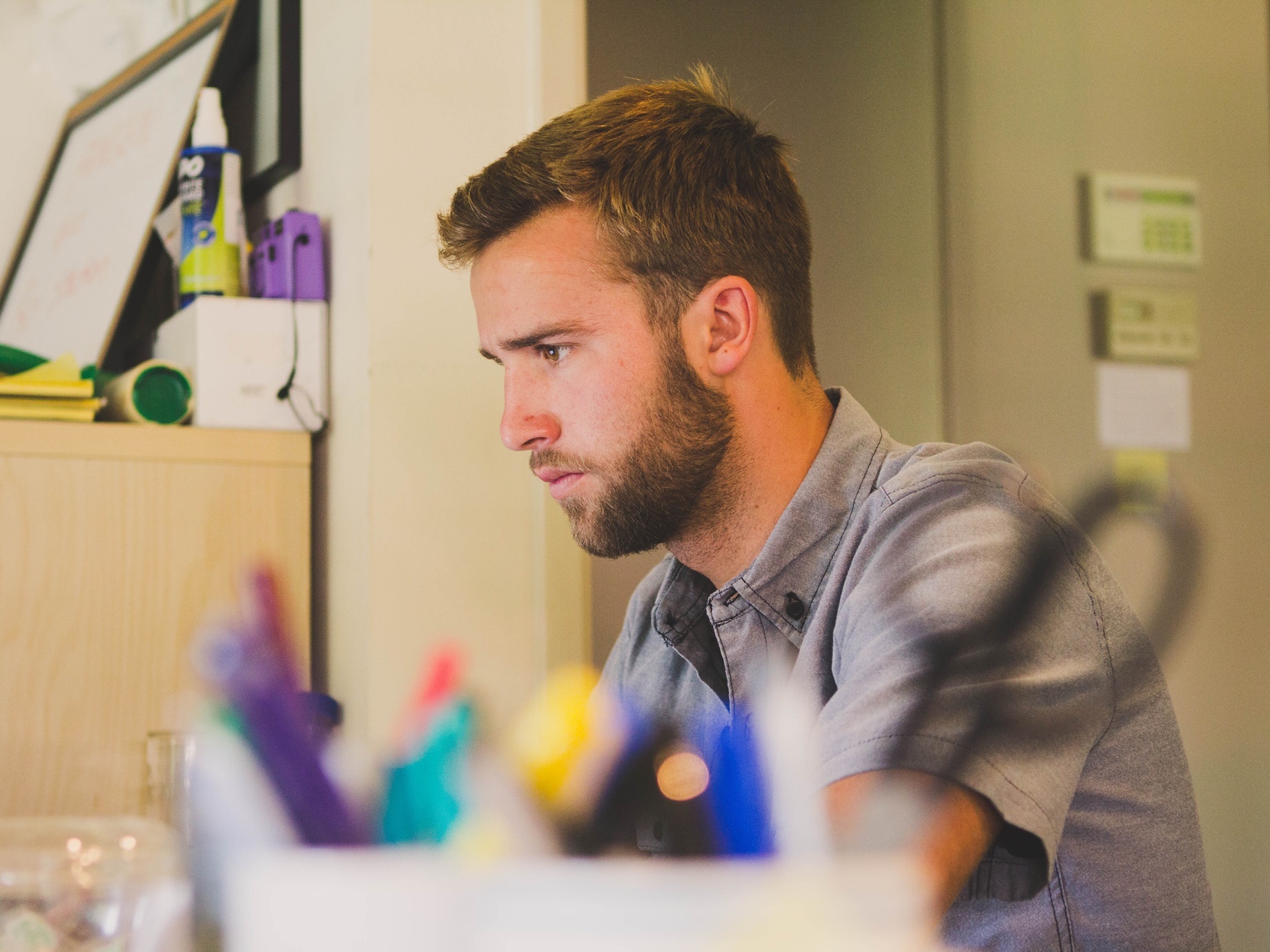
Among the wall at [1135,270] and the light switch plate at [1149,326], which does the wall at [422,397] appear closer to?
the wall at [1135,270]

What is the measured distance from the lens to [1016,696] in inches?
9.3

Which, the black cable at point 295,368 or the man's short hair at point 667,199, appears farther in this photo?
the black cable at point 295,368

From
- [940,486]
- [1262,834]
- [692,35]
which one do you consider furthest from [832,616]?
[1262,834]

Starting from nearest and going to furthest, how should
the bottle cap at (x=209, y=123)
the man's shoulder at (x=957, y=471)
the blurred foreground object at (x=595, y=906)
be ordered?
the blurred foreground object at (x=595, y=906)
the man's shoulder at (x=957, y=471)
the bottle cap at (x=209, y=123)

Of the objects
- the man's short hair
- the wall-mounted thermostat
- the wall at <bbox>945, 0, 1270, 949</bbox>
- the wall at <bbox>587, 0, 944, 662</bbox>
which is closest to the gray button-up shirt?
the man's short hair

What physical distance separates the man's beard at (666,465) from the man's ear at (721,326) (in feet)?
0.05

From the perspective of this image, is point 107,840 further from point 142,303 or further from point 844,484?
point 142,303

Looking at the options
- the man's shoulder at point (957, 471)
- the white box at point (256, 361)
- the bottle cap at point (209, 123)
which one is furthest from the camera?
the bottle cap at point (209, 123)

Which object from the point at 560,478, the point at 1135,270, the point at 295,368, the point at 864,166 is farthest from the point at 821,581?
the point at 1135,270

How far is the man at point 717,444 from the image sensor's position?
29.3 inches

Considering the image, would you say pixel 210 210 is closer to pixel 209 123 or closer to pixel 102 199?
pixel 209 123

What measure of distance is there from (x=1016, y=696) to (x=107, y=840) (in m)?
0.27

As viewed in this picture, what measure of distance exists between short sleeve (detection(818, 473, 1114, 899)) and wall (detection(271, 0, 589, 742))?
20.4 inches

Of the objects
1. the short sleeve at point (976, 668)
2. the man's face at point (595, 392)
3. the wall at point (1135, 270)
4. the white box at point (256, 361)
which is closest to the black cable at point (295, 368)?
the white box at point (256, 361)
